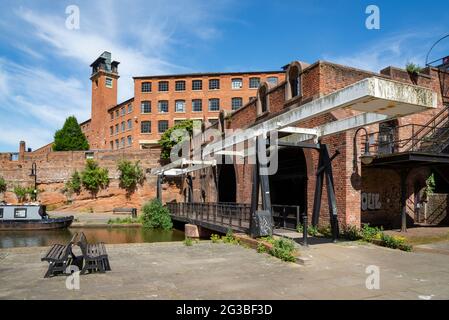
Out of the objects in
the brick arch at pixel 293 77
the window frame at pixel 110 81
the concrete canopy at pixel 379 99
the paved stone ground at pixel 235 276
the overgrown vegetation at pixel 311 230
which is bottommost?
the paved stone ground at pixel 235 276

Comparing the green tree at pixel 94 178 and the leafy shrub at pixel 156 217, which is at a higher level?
the green tree at pixel 94 178

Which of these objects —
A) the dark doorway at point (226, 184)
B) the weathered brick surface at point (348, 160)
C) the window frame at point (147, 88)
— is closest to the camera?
the weathered brick surface at point (348, 160)

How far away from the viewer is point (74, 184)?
38812 mm

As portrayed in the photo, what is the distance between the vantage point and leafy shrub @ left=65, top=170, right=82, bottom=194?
38.8 m

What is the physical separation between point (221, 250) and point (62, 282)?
4641 mm

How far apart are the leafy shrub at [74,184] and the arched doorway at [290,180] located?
1011 inches

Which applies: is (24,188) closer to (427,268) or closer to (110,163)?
(110,163)

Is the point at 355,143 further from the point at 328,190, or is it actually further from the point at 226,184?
the point at 226,184

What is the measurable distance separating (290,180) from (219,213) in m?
3.76

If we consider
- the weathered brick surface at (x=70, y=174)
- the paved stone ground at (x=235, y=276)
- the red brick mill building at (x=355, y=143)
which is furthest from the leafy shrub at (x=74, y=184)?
the paved stone ground at (x=235, y=276)

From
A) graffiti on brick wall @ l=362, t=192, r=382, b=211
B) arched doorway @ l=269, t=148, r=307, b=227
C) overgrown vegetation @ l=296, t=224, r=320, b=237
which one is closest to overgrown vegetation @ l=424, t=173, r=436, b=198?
graffiti on brick wall @ l=362, t=192, r=382, b=211

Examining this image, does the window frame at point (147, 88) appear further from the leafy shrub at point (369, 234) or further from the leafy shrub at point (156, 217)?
the leafy shrub at point (369, 234)

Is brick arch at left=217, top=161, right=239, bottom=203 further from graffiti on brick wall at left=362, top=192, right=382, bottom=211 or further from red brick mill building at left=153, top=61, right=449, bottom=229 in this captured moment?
graffiti on brick wall at left=362, top=192, right=382, bottom=211

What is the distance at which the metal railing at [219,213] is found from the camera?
14.8 m
